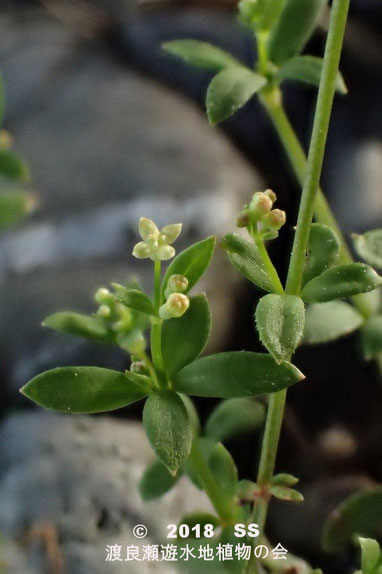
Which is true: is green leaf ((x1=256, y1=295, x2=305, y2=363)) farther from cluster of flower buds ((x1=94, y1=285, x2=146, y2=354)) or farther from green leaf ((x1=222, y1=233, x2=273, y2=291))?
cluster of flower buds ((x1=94, y1=285, x2=146, y2=354))

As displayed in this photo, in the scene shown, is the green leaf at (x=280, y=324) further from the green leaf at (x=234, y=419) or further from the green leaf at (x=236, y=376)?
the green leaf at (x=234, y=419)

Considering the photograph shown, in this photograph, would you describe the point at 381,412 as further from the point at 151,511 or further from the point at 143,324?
the point at 143,324

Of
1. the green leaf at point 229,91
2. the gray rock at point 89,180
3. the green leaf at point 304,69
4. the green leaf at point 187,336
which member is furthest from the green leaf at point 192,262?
the gray rock at point 89,180

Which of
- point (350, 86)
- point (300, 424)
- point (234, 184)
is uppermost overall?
point (350, 86)

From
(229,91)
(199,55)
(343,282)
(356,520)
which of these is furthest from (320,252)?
(356,520)

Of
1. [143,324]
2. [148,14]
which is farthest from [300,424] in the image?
[148,14]
